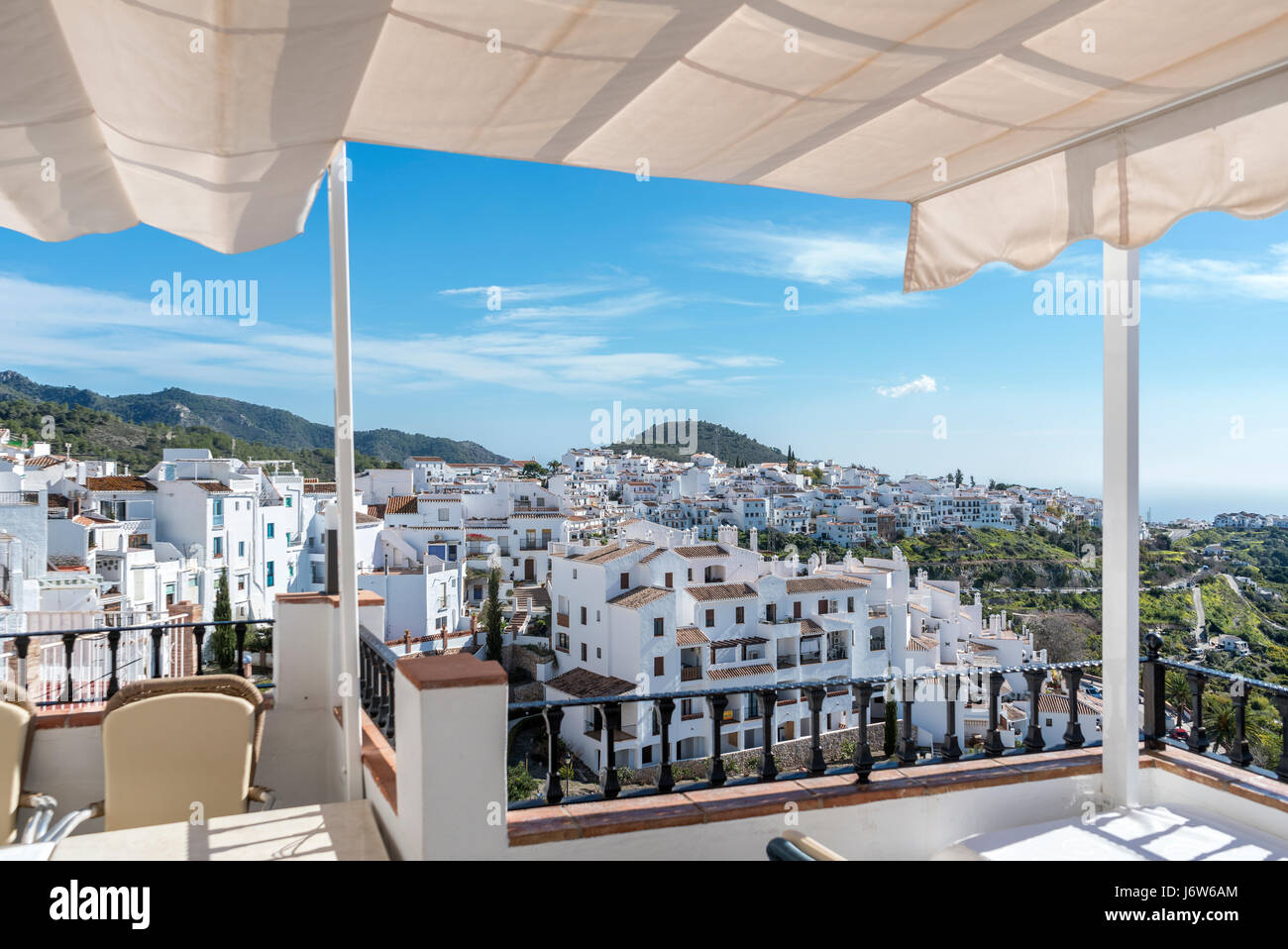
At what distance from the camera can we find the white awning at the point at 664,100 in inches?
58.2

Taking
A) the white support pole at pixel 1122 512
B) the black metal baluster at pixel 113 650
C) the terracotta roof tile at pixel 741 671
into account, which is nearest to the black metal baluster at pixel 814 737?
the white support pole at pixel 1122 512

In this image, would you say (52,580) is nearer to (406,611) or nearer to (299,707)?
(406,611)

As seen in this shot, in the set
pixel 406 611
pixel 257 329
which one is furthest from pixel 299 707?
pixel 257 329

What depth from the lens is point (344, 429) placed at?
262cm

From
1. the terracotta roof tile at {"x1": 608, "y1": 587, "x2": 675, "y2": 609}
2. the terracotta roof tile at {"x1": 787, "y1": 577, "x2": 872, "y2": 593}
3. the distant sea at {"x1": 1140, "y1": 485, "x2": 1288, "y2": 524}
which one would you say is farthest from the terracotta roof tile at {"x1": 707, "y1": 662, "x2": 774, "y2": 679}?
the distant sea at {"x1": 1140, "y1": 485, "x2": 1288, "y2": 524}

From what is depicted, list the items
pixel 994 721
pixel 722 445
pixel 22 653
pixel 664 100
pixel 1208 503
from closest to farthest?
pixel 664 100 → pixel 994 721 → pixel 22 653 → pixel 1208 503 → pixel 722 445

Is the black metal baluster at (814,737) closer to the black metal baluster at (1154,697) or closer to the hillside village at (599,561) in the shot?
the black metal baluster at (1154,697)

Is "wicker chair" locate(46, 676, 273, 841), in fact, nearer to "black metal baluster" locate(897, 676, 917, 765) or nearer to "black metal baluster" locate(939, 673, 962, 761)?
"black metal baluster" locate(897, 676, 917, 765)

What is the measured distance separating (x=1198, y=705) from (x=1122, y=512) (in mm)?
1034

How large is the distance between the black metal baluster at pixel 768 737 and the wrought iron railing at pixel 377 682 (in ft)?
4.47

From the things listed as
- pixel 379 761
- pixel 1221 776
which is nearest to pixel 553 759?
pixel 379 761

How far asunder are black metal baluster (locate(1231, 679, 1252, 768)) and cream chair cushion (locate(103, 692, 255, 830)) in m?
3.74

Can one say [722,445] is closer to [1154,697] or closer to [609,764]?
[1154,697]
